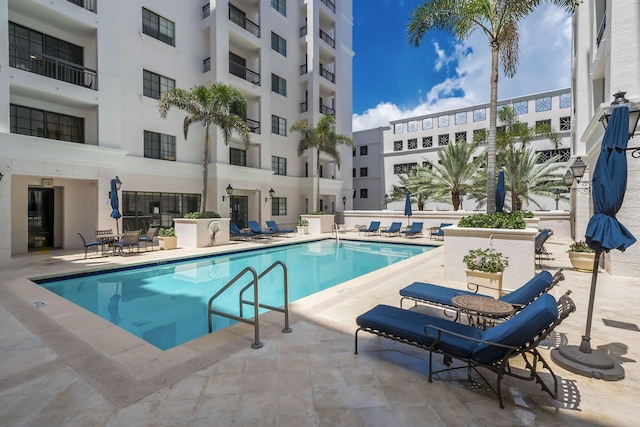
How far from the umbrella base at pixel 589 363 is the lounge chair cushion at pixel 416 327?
109cm

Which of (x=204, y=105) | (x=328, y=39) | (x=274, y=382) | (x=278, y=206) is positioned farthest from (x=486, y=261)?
(x=328, y=39)

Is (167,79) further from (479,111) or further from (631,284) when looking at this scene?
(479,111)

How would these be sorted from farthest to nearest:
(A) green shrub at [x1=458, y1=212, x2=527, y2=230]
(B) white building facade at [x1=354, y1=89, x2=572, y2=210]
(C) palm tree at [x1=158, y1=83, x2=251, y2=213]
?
(B) white building facade at [x1=354, y1=89, x2=572, y2=210] < (C) palm tree at [x1=158, y1=83, x2=251, y2=213] < (A) green shrub at [x1=458, y1=212, x2=527, y2=230]

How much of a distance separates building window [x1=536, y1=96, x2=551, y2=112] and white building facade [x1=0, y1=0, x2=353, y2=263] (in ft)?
70.2

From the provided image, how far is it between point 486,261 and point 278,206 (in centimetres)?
1943

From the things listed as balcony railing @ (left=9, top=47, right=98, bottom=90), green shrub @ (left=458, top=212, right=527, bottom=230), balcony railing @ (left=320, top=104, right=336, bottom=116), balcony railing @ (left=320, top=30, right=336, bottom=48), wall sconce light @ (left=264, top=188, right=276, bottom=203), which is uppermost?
balcony railing @ (left=320, top=30, right=336, bottom=48)

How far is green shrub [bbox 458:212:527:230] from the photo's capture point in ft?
25.4

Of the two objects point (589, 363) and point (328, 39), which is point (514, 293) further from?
point (328, 39)

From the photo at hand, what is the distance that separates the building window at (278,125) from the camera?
24781mm

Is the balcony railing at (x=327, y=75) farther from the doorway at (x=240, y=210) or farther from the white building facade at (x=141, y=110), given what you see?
the doorway at (x=240, y=210)

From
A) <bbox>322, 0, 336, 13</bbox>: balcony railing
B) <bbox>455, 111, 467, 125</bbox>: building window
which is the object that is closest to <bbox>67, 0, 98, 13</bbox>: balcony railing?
<bbox>322, 0, 336, 13</bbox>: balcony railing

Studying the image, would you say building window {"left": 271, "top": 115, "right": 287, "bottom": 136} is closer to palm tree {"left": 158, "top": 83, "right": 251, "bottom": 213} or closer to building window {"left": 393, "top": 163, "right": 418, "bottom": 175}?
palm tree {"left": 158, "top": 83, "right": 251, "bottom": 213}

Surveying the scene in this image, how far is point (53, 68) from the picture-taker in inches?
559

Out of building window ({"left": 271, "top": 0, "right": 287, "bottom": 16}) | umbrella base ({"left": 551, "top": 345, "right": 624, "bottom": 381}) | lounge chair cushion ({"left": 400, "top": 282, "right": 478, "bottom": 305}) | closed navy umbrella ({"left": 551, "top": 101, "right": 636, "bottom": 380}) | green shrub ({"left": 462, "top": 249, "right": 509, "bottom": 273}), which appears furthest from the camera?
building window ({"left": 271, "top": 0, "right": 287, "bottom": 16})
